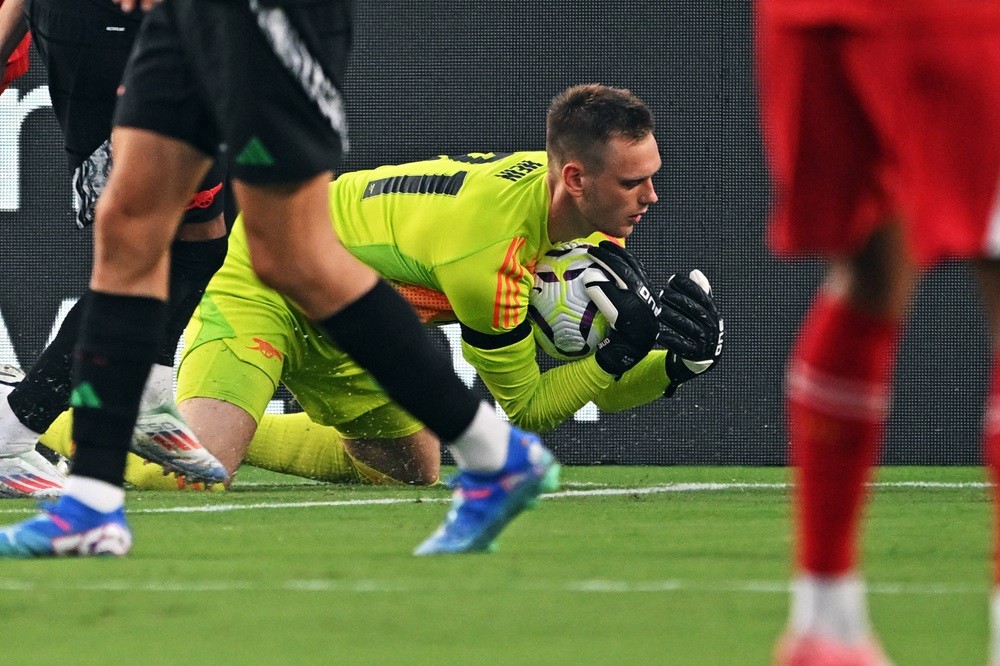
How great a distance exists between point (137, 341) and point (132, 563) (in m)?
0.37

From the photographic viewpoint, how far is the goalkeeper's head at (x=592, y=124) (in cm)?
521

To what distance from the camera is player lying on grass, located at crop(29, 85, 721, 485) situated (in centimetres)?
512

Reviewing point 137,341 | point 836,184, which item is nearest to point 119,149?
point 137,341

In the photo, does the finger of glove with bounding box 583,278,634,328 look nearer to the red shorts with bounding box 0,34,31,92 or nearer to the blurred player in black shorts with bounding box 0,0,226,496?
the blurred player in black shorts with bounding box 0,0,226,496

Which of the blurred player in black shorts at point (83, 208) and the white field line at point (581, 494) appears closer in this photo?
the white field line at point (581, 494)

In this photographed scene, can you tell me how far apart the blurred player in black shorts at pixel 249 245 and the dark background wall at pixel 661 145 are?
3.11 metres

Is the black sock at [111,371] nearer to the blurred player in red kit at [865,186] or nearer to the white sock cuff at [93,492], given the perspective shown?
the white sock cuff at [93,492]

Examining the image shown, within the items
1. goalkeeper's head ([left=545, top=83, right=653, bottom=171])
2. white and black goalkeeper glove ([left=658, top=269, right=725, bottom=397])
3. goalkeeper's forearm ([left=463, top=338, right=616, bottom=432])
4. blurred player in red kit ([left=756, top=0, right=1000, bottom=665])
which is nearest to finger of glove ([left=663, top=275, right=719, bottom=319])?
white and black goalkeeper glove ([left=658, top=269, right=725, bottom=397])

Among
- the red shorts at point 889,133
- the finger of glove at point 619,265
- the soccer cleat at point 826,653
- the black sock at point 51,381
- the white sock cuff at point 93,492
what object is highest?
the red shorts at point 889,133

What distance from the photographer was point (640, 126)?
5281mm

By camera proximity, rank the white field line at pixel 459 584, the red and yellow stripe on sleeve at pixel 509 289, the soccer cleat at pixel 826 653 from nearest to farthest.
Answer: the soccer cleat at pixel 826 653, the white field line at pixel 459 584, the red and yellow stripe on sleeve at pixel 509 289

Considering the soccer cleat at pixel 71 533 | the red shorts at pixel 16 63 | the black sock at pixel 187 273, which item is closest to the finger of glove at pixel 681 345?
the black sock at pixel 187 273

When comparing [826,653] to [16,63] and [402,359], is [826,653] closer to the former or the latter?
[402,359]

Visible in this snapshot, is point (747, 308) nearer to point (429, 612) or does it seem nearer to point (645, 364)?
point (645, 364)
